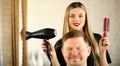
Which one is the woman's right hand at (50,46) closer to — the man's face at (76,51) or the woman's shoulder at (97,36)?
the man's face at (76,51)

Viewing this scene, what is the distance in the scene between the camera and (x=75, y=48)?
1.19m

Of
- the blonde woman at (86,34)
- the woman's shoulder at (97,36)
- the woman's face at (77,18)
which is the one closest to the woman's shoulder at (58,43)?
the blonde woman at (86,34)

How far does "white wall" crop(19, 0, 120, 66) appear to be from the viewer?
1.20 m

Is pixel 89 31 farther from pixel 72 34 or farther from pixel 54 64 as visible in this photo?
pixel 54 64

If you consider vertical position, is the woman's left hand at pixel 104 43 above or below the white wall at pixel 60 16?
below

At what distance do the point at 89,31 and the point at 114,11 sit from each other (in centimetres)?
A: 21

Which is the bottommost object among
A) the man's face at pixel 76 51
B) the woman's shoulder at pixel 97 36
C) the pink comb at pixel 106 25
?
the man's face at pixel 76 51

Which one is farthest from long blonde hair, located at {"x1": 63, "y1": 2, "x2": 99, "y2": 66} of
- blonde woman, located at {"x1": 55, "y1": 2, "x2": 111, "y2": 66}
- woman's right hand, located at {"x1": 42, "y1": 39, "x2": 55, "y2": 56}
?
woman's right hand, located at {"x1": 42, "y1": 39, "x2": 55, "y2": 56}

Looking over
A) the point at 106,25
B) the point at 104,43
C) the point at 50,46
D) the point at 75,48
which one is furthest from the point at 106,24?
the point at 50,46

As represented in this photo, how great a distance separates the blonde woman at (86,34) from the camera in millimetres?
1214

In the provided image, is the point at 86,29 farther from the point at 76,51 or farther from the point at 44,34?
the point at 44,34

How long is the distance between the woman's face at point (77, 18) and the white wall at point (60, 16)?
5 centimetres

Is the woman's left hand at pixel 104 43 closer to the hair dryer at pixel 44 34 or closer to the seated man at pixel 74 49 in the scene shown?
the seated man at pixel 74 49

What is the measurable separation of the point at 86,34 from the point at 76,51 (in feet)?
0.42
